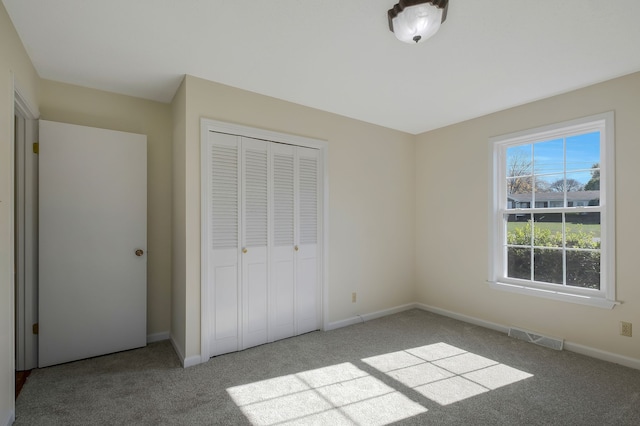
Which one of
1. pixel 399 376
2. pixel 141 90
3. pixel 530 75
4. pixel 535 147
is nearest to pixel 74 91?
pixel 141 90

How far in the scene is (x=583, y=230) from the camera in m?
3.02

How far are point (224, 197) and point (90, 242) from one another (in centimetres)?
129

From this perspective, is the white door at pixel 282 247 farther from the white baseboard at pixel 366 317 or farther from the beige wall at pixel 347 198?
the white baseboard at pixel 366 317

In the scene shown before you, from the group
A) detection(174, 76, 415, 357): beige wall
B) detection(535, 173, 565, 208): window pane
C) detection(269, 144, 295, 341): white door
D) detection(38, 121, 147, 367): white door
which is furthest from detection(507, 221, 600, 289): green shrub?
detection(38, 121, 147, 367): white door

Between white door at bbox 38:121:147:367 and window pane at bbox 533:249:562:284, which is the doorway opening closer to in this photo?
white door at bbox 38:121:147:367

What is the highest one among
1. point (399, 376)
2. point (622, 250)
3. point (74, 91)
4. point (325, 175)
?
point (74, 91)

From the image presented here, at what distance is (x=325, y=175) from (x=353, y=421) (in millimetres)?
2388

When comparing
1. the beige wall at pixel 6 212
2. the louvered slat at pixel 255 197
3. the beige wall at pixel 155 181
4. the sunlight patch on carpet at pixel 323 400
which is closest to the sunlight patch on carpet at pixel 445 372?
the sunlight patch on carpet at pixel 323 400

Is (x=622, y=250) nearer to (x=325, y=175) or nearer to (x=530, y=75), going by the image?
(x=530, y=75)

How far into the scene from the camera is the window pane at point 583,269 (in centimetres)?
293

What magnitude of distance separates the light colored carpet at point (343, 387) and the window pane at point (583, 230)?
3.51 ft

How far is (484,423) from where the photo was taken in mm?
1938

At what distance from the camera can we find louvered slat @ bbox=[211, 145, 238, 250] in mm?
2863

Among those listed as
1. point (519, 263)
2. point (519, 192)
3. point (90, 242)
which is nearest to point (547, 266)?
point (519, 263)
